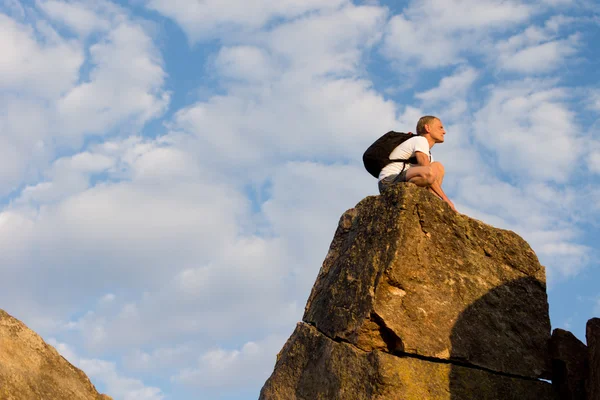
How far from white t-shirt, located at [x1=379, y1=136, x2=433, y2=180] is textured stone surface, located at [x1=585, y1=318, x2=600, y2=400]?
324cm

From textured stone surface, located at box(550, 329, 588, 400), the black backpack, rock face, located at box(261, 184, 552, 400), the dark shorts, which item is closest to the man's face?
the black backpack

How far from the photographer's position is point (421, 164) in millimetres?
10664

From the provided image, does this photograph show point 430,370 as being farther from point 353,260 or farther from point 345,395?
point 353,260

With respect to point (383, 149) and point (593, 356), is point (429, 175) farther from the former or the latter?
point (593, 356)

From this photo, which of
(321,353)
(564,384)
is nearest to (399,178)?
(321,353)

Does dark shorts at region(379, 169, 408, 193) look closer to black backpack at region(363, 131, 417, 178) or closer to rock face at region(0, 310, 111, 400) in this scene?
black backpack at region(363, 131, 417, 178)

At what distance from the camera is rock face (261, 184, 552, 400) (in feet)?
30.1

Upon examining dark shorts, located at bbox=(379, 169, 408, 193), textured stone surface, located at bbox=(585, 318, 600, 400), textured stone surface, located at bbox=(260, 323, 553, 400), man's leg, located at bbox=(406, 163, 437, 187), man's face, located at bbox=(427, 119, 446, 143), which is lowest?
textured stone surface, located at bbox=(260, 323, 553, 400)

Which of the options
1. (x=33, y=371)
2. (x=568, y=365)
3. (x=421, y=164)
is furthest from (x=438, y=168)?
(x=33, y=371)

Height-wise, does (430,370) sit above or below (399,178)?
below

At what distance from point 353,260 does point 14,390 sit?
16.4ft

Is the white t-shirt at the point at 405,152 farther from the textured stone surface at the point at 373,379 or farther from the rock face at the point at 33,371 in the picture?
the rock face at the point at 33,371

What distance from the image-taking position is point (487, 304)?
9.91m

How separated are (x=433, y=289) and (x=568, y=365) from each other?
2.14 metres
